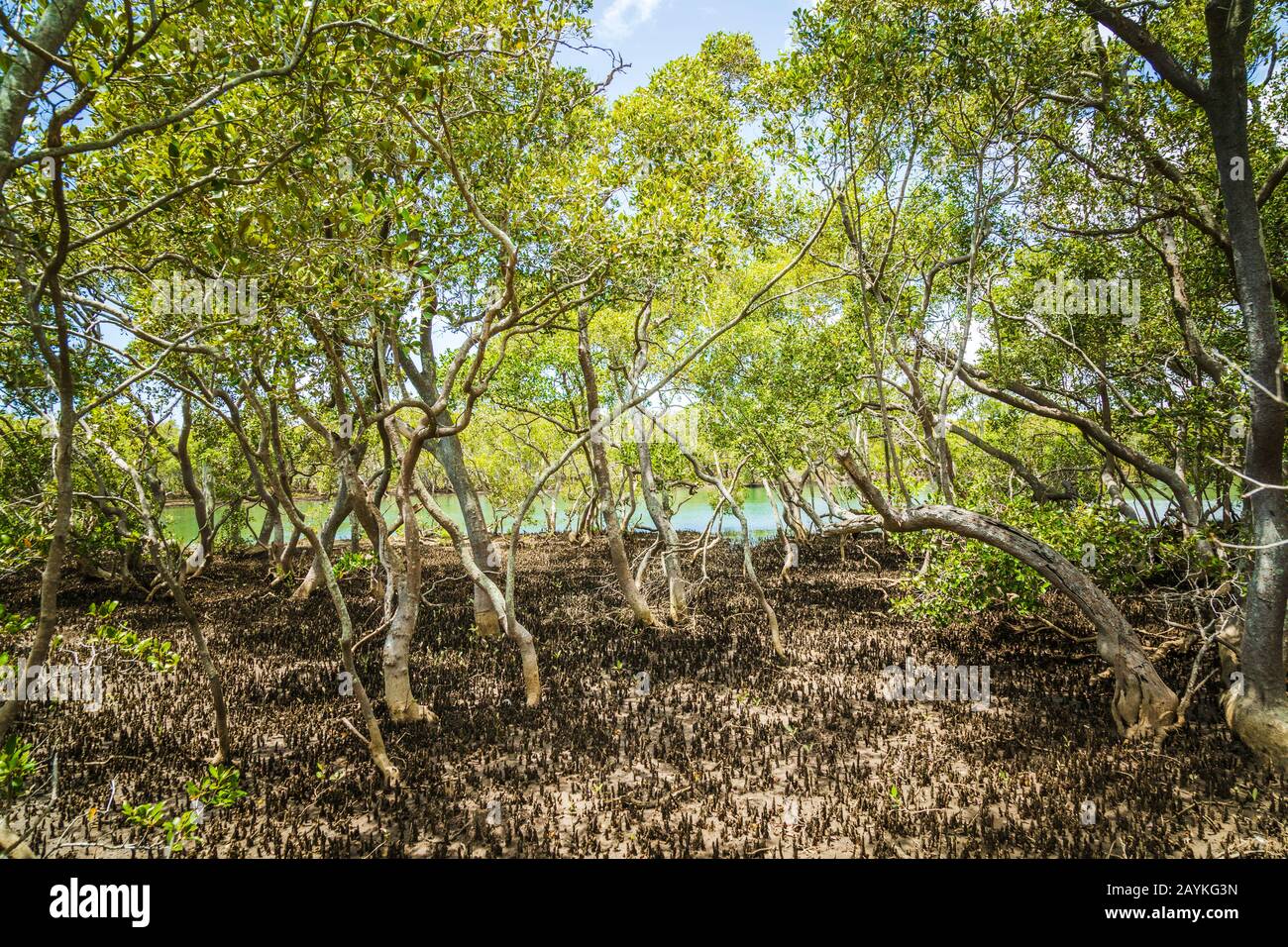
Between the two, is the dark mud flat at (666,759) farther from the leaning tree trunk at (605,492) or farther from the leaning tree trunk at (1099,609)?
the leaning tree trunk at (605,492)

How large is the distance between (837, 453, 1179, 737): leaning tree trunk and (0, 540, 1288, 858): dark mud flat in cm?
27

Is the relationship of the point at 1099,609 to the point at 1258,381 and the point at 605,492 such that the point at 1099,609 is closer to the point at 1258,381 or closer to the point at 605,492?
the point at 1258,381

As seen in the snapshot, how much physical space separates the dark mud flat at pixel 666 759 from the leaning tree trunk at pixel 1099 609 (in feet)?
0.87

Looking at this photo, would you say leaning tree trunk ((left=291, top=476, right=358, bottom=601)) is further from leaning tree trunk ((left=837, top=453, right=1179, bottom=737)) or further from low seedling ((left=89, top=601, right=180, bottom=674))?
leaning tree trunk ((left=837, top=453, right=1179, bottom=737))

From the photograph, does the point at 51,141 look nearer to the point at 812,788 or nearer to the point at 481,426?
the point at 812,788

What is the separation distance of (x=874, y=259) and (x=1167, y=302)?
400cm

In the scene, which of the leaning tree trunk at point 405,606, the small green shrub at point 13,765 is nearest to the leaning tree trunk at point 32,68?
the small green shrub at point 13,765

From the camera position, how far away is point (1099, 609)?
5621mm

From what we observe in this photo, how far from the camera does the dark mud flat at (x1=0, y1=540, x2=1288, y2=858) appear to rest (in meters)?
4.44

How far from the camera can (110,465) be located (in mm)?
12977

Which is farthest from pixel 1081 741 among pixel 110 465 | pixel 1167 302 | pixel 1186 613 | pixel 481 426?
pixel 481 426

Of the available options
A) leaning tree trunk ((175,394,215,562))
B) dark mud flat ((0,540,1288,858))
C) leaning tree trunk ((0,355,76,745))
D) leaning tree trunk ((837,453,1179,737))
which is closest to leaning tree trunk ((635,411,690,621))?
dark mud flat ((0,540,1288,858))

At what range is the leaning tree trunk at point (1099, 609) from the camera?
562 centimetres

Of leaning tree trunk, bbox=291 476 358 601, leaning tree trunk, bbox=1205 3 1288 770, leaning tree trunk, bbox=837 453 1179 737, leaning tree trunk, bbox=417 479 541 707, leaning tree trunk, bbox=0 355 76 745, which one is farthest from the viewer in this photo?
leaning tree trunk, bbox=291 476 358 601
